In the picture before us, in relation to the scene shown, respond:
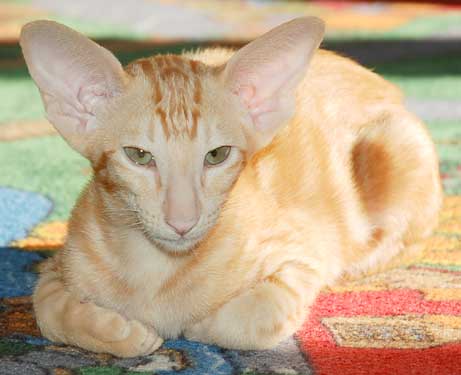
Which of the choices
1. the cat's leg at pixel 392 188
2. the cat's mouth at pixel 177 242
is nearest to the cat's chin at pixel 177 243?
the cat's mouth at pixel 177 242

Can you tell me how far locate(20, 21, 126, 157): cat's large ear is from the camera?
1756mm

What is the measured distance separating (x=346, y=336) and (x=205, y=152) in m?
0.47

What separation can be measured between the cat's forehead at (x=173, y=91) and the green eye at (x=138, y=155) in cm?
5

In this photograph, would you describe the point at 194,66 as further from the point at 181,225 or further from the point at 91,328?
the point at 91,328

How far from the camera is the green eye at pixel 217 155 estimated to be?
5.85 ft

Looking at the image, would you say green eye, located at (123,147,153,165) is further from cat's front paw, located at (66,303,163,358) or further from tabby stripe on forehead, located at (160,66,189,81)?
cat's front paw, located at (66,303,163,358)

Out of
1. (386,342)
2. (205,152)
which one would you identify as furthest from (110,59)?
(386,342)

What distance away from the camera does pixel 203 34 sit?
541cm

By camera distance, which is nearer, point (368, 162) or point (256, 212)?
point (256, 212)

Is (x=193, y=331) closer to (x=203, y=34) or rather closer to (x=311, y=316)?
(x=311, y=316)

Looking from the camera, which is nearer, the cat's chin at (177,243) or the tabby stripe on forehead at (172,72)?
the cat's chin at (177,243)

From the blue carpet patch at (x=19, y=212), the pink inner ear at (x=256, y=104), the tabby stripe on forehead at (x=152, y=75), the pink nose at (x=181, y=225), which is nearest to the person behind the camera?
the pink nose at (x=181, y=225)

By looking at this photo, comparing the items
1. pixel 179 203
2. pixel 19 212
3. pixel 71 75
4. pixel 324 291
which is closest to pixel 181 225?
pixel 179 203

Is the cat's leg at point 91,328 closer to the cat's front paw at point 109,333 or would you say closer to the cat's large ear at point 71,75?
the cat's front paw at point 109,333
